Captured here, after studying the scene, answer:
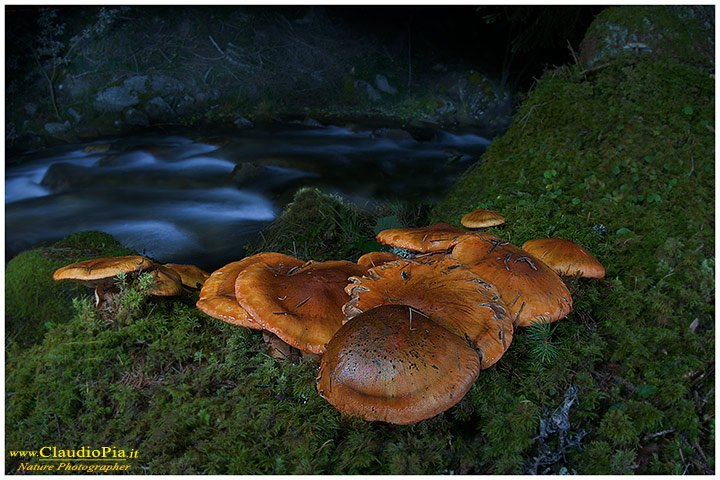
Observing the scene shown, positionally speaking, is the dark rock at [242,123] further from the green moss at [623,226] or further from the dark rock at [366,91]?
the green moss at [623,226]

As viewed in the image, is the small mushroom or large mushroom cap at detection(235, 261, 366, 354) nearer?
large mushroom cap at detection(235, 261, 366, 354)

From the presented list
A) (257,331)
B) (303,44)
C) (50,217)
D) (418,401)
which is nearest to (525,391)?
(418,401)

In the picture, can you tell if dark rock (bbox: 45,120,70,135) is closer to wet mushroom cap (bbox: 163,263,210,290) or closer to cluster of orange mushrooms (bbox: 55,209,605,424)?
wet mushroom cap (bbox: 163,263,210,290)

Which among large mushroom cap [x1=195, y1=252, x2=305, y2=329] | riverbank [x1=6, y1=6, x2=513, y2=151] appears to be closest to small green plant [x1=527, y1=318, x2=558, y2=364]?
large mushroom cap [x1=195, y1=252, x2=305, y2=329]

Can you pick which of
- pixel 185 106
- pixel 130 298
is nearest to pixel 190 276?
pixel 130 298

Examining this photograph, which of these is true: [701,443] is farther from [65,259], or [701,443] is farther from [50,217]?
[50,217]

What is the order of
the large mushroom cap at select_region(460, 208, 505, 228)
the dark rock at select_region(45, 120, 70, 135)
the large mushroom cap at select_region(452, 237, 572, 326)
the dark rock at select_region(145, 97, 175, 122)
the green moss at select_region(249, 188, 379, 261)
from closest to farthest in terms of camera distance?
the large mushroom cap at select_region(452, 237, 572, 326) → the large mushroom cap at select_region(460, 208, 505, 228) → the green moss at select_region(249, 188, 379, 261) → the dark rock at select_region(45, 120, 70, 135) → the dark rock at select_region(145, 97, 175, 122)
